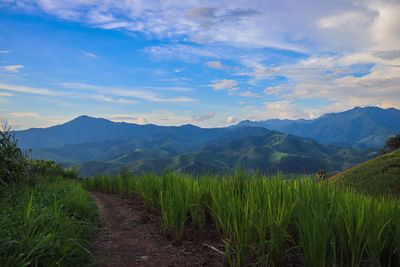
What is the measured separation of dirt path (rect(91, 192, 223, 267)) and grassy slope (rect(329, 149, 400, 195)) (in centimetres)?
629

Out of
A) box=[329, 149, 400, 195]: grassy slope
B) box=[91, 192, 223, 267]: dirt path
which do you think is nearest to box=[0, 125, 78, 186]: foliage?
box=[91, 192, 223, 267]: dirt path

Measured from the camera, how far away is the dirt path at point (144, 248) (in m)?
3.96

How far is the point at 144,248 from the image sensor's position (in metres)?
4.62

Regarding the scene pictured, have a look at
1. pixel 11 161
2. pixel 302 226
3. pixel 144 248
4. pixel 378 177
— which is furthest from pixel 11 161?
pixel 378 177

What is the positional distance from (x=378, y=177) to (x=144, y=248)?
9169 millimetres

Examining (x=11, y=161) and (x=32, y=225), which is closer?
(x=32, y=225)

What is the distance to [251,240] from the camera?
3480 mm

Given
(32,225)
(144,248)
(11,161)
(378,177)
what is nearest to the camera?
(32,225)

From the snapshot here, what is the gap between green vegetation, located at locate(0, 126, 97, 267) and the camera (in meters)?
2.83

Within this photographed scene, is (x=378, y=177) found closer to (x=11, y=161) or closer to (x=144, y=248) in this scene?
(x=144, y=248)

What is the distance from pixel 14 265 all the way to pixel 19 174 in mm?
4492

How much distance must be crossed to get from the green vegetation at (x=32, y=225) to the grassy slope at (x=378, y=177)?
27.0 feet

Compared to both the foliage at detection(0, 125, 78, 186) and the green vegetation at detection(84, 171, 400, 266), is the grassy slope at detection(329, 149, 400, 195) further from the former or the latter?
the foliage at detection(0, 125, 78, 186)

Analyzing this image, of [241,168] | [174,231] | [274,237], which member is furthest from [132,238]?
[274,237]
